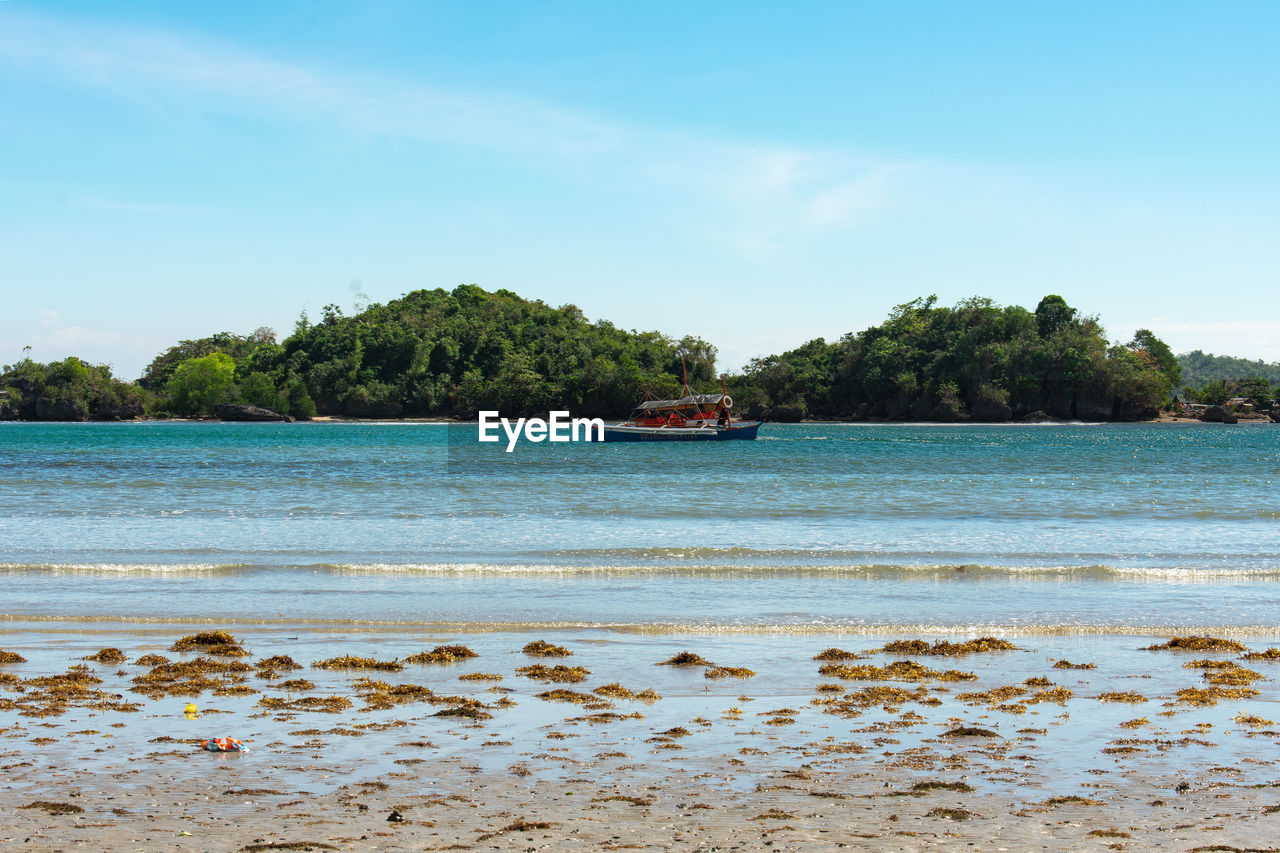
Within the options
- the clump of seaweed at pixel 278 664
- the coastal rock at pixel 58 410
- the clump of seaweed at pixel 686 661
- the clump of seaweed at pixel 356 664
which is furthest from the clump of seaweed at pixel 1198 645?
the coastal rock at pixel 58 410

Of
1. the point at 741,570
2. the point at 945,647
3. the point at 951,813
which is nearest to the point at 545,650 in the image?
the point at 945,647

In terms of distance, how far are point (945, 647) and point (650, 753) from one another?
17.2 ft

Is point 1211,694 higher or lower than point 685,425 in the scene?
lower

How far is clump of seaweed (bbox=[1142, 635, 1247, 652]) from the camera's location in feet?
40.1

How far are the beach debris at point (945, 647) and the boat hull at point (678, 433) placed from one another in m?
76.1

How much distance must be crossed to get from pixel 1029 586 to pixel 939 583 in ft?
4.69

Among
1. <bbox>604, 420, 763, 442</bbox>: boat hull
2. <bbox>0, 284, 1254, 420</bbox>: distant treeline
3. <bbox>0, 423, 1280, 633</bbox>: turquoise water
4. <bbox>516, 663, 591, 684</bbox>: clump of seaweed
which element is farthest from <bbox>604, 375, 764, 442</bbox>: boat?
<bbox>516, 663, 591, 684</bbox>: clump of seaweed

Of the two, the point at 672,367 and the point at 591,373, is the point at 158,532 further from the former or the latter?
the point at 672,367

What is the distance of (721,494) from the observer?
3669cm

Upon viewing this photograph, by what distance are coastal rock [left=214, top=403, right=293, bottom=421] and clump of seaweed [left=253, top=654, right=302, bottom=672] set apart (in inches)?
6431

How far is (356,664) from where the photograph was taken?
36.6 feet

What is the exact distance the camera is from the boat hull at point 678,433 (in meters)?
88.8

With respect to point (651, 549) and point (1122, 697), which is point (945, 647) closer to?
point (1122, 697)

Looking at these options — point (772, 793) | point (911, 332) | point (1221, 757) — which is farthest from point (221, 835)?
point (911, 332)
